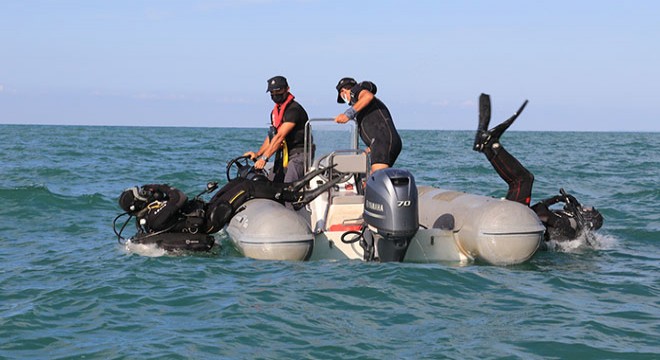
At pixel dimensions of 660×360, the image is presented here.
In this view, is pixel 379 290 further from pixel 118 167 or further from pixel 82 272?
pixel 118 167

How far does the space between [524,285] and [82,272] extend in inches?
153

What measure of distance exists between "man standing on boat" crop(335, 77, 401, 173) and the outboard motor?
4.17 feet

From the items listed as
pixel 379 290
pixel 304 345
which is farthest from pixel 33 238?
pixel 304 345

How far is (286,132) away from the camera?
30.0 feet

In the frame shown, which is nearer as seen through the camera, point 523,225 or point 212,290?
point 212,290

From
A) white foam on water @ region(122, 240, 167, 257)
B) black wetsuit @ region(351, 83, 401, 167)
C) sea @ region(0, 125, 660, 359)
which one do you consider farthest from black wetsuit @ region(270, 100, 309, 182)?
white foam on water @ region(122, 240, 167, 257)

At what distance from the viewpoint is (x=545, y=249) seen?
8.95 metres

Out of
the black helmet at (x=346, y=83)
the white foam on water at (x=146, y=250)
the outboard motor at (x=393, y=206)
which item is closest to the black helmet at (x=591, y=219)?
the outboard motor at (x=393, y=206)

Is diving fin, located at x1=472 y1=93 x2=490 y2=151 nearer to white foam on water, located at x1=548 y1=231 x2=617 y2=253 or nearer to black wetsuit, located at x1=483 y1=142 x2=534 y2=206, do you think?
black wetsuit, located at x1=483 y1=142 x2=534 y2=206

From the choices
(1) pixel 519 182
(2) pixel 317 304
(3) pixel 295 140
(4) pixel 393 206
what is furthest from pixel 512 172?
(2) pixel 317 304

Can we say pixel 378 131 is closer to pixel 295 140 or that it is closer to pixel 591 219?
pixel 295 140

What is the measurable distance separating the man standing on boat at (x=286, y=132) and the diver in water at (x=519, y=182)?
1.93 m

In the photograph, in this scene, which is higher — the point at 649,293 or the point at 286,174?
the point at 286,174

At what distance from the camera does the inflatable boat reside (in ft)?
23.6
